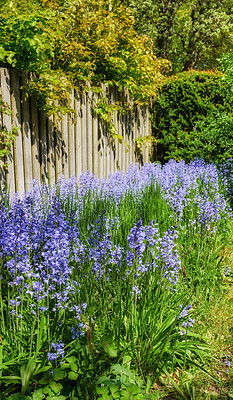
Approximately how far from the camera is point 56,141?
17.1 ft

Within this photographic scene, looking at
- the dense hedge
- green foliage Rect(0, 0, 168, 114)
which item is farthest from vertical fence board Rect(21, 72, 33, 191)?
the dense hedge

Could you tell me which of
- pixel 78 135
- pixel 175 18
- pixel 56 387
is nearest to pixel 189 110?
pixel 78 135

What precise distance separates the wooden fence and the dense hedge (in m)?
1.30

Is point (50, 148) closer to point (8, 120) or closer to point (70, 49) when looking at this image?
point (8, 120)

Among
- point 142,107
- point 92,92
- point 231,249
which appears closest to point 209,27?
point 142,107

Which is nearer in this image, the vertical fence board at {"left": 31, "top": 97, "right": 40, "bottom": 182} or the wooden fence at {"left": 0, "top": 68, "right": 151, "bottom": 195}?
the wooden fence at {"left": 0, "top": 68, "right": 151, "bottom": 195}

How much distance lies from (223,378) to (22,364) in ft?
4.39

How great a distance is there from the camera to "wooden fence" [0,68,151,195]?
14.2ft

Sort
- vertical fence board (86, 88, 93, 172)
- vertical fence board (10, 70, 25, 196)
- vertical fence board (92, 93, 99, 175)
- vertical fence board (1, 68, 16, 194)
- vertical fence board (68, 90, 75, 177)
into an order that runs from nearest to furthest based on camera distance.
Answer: vertical fence board (1, 68, 16, 194)
vertical fence board (10, 70, 25, 196)
vertical fence board (68, 90, 75, 177)
vertical fence board (86, 88, 93, 172)
vertical fence board (92, 93, 99, 175)

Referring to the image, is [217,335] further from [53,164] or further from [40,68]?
[40,68]

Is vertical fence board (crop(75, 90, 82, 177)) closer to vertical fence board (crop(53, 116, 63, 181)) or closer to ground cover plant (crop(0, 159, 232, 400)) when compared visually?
vertical fence board (crop(53, 116, 63, 181))

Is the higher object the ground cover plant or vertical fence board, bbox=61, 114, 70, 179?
vertical fence board, bbox=61, 114, 70, 179

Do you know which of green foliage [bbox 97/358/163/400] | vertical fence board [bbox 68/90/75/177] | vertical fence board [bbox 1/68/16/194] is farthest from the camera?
vertical fence board [bbox 68/90/75/177]

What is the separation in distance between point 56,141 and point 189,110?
4.52 metres
